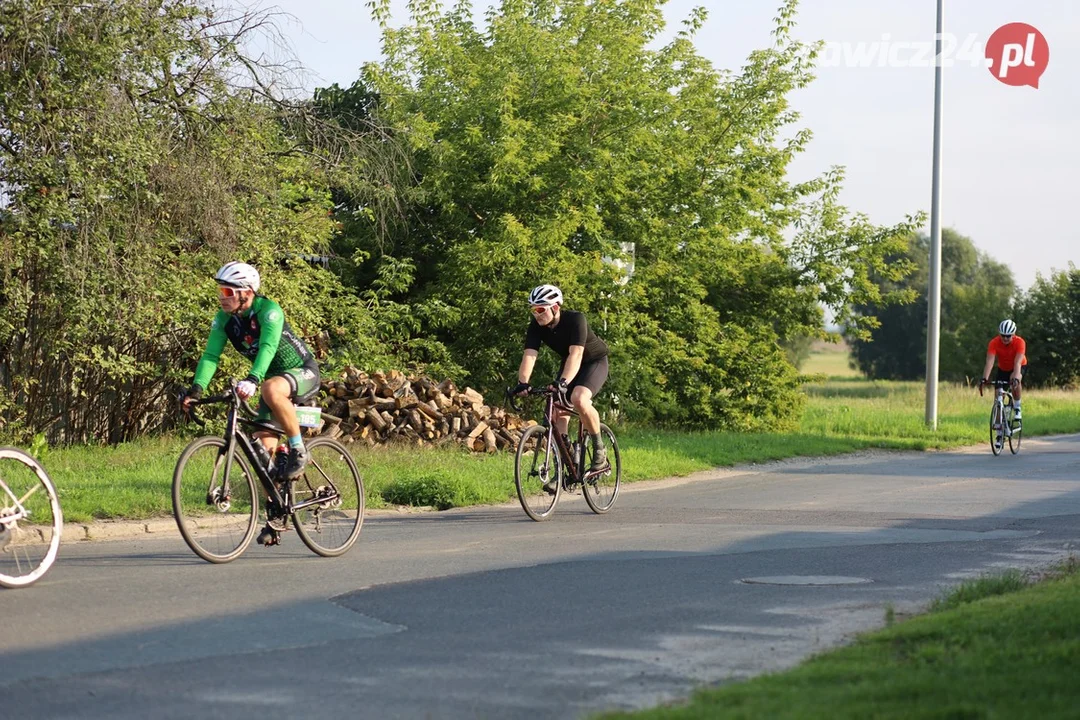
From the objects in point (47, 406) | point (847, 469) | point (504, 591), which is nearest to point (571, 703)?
point (504, 591)

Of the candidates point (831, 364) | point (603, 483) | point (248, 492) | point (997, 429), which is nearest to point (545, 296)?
point (603, 483)

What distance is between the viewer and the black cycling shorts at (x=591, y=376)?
12789mm

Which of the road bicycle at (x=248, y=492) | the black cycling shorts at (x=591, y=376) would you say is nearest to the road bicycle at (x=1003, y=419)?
the black cycling shorts at (x=591, y=376)

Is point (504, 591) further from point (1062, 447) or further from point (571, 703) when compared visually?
point (1062, 447)

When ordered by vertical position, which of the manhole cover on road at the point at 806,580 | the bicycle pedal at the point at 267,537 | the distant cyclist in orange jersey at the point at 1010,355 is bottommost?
the manhole cover on road at the point at 806,580

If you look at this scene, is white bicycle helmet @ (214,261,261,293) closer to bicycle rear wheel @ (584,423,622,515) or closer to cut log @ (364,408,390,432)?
bicycle rear wheel @ (584,423,622,515)

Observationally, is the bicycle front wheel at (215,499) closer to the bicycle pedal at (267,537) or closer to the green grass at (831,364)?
the bicycle pedal at (267,537)

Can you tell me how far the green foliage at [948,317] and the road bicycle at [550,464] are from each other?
158ft

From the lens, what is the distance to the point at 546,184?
24.0 metres

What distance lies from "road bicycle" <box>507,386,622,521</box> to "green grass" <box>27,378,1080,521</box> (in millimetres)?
A: 1488

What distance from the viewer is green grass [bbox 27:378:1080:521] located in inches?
489

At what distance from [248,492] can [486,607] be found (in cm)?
249

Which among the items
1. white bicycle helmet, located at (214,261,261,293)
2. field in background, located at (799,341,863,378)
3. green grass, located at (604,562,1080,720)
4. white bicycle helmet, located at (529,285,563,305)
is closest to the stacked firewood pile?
white bicycle helmet, located at (529,285,563,305)

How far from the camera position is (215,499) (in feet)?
30.4
